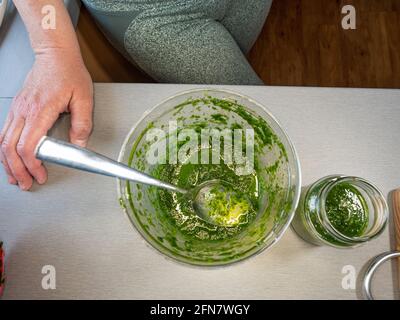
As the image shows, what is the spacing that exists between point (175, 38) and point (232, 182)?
0.37 meters

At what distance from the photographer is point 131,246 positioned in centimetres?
60

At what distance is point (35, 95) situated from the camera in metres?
0.63

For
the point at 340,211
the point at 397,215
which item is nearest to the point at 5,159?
the point at 340,211

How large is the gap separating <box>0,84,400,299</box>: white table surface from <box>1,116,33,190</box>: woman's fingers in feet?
0.08

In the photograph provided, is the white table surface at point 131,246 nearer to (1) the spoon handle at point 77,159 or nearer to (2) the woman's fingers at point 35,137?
(2) the woman's fingers at point 35,137

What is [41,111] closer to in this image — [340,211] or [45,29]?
[45,29]

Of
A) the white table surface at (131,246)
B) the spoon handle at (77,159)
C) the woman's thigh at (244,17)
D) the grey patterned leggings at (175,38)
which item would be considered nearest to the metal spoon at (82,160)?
the spoon handle at (77,159)

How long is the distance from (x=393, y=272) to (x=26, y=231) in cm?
61

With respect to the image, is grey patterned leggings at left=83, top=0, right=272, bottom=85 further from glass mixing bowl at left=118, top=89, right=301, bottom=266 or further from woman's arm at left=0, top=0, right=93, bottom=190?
glass mixing bowl at left=118, top=89, right=301, bottom=266

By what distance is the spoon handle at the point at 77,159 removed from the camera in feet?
1.48

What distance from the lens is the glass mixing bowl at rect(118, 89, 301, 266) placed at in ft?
1.72

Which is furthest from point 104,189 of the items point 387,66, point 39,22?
point 387,66

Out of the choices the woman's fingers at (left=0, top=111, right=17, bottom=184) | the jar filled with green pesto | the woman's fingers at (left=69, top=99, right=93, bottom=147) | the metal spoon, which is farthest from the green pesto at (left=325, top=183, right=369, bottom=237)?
the woman's fingers at (left=0, top=111, right=17, bottom=184)
